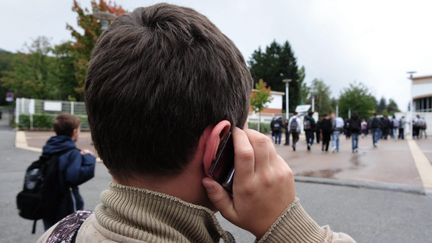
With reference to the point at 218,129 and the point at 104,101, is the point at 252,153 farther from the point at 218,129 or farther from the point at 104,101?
the point at 104,101

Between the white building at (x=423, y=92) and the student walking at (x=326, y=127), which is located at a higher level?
the white building at (x=423, y=92)

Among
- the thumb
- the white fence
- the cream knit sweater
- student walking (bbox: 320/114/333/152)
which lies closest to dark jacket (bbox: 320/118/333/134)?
student walking (bbox: 320/114/333/152)

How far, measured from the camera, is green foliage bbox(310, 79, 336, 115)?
74.8m

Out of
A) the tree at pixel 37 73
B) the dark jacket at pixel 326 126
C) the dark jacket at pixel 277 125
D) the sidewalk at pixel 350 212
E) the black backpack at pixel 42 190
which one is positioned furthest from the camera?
the tree at pixel 37 73

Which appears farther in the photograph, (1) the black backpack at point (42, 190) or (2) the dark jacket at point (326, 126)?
(2) the dark jacket at point (326, 126)

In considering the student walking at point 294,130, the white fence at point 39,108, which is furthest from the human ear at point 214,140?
the white fence at point 39,108

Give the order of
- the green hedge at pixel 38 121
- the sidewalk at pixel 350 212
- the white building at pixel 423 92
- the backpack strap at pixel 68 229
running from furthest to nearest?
the white building at pixel 423 92 → the green hedge at pixel 38 121 → the sidewalk at pixel 350 212 → the backpack strap at pixel 68 229

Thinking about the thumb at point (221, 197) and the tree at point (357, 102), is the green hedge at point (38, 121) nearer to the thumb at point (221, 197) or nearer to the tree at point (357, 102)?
the thumb at point (221, 197)

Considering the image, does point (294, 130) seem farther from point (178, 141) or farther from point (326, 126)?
point (178, 141)

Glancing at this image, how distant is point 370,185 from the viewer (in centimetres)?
833

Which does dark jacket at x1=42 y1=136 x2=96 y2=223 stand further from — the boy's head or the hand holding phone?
the hand holding phone

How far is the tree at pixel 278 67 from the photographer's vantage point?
68938 millimetres

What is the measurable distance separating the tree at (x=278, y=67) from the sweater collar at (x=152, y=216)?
67.1m

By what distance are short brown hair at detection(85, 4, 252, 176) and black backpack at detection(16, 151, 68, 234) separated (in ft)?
8.87
